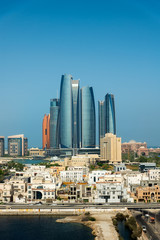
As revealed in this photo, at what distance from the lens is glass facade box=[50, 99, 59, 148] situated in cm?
10512

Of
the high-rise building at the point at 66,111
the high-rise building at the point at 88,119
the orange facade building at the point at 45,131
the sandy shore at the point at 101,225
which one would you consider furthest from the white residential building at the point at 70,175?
the orange facade building at the point at 45,131

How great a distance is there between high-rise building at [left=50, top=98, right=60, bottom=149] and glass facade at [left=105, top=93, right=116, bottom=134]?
14.1 metres

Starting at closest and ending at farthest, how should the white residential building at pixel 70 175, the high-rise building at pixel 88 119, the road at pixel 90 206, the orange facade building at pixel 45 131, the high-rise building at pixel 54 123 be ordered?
1. the road at pixel 90 206
2. the white residential building at pixel 70 175
3. the high-rise building at pixel 88 119
4. the high-rise building at pixel 54 123
5. the orange facade building at pixel 45 131

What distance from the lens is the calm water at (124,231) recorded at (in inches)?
845

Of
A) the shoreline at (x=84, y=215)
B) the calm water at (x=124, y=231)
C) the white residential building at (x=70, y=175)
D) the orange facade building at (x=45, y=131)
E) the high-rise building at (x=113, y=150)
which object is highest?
the orange facade building at (x=45, y=131)

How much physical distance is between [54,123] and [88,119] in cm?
1154

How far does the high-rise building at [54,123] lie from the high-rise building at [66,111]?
5781 mm

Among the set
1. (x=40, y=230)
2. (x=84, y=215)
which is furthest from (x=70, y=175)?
(x=40, y=230)

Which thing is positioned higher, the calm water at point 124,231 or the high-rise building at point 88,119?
the high-rise building at point 88,119

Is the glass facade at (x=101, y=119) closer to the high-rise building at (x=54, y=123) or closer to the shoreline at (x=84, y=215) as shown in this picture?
the high-rise building at (x=54, y=123)

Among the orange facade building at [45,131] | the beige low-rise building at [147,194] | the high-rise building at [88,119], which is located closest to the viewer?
the beige low-rise building at [147,194]

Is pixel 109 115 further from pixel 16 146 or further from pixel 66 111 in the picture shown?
pixel 16 146

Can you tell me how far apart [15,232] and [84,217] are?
4.86 metres

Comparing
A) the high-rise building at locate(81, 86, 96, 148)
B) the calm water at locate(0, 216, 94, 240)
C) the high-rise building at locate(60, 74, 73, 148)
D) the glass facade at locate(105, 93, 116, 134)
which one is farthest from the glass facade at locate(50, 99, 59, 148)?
the calm water at locate(0, 216, 94, 240)
